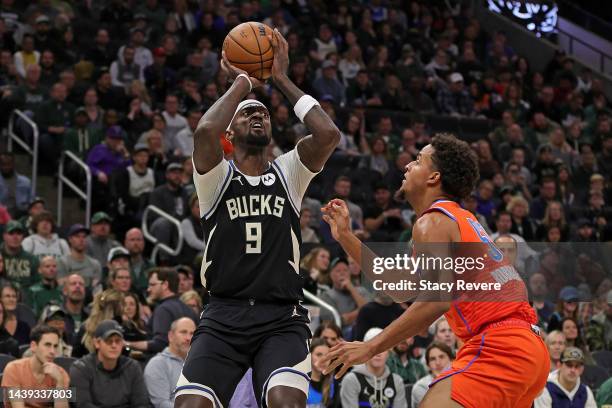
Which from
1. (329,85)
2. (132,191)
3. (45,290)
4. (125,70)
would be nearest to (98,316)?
(45,290)

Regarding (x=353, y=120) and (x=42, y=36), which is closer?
(x=42, y=36)

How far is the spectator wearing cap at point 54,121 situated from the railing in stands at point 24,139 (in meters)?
0.17

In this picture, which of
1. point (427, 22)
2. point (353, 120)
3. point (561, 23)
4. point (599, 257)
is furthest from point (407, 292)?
point (561, 23)

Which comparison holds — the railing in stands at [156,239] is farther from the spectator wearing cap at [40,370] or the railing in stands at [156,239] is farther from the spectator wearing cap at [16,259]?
the spectator wearing cap at [40,370]

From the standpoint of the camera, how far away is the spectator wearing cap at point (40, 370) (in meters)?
8.80

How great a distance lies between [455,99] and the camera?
19.3 meters

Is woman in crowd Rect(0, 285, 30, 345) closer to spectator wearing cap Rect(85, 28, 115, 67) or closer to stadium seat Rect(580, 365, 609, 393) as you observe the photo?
stadium seat Rect(580, 365, 609, 393)

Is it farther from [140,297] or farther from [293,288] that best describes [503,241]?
[293,288]

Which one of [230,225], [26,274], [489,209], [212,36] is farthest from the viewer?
[212,36]

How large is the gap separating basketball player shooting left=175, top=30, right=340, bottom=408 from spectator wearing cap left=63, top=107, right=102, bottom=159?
792 centimetres

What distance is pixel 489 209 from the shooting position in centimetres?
1580

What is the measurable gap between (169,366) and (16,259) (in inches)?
105

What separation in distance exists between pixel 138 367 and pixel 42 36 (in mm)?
7609

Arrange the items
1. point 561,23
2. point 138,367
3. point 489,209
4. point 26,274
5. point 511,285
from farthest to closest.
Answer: point 561,23
point 489,209
point 26,274
point 138,367
point 511,285
